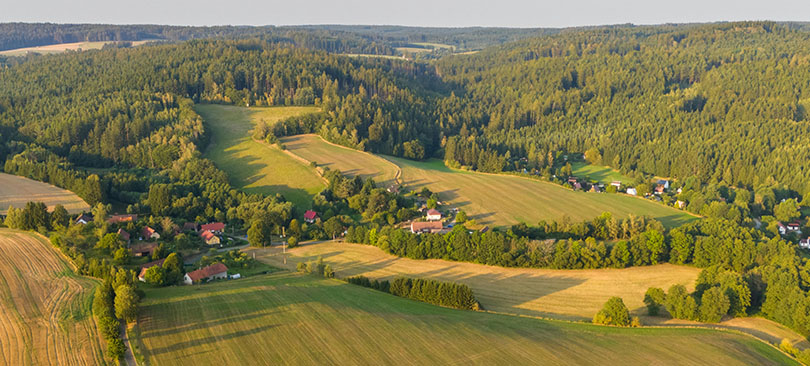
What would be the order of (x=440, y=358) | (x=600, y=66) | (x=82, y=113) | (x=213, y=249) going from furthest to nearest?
1. (x=600, y=66)
2. (x=82, y=113)
3. (x=213, y=249)
4. (x=440, y=358)

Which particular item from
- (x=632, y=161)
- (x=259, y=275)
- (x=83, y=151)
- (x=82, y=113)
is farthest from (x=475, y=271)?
(x=82, y=113)

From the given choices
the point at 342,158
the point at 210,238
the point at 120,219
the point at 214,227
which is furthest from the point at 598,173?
the point at 120,219

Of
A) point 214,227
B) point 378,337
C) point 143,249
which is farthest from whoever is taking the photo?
point 214,227

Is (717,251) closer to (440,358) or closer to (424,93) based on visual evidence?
(440,358)

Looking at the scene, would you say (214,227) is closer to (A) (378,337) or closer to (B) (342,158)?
(B) (342,158)

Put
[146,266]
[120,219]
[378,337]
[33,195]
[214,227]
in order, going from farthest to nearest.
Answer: [33,195], [214,227], [120,219], [146,266], [378,337]

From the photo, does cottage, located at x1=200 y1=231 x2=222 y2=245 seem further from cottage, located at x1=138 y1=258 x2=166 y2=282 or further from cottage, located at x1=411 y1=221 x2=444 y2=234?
cottage, located at x1=411 y1=221 x2=444 y2=234
